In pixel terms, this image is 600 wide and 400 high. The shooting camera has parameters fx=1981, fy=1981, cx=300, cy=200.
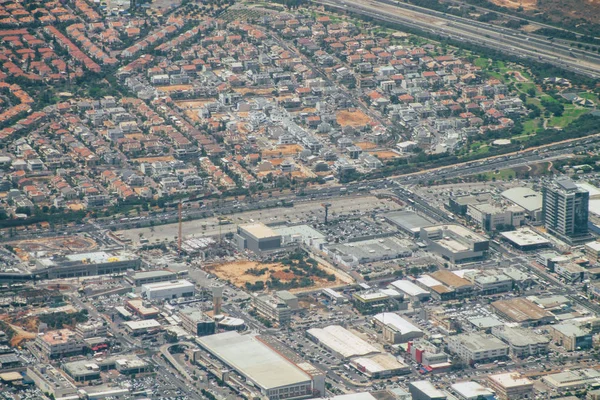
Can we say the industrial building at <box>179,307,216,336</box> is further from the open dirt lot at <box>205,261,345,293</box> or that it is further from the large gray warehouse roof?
the open dirt lot at <box>205,261,345,293</box>

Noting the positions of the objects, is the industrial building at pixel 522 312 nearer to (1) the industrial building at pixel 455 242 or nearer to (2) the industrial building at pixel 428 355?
(2) the industrial building at pixel 428 355

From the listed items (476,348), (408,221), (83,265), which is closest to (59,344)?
(83,265)

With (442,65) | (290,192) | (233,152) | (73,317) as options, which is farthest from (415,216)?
(442,65)

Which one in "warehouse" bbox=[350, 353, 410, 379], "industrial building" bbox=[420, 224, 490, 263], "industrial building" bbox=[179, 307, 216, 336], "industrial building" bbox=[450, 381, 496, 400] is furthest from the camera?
"industrial building" bbox=[420, 224, 490, 263]

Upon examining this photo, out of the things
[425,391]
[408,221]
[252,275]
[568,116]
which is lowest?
[568,116]

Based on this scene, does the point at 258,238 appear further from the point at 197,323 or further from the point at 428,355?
the point at 428,355

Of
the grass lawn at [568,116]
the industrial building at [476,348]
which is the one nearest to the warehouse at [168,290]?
the industrial building at [476,348]

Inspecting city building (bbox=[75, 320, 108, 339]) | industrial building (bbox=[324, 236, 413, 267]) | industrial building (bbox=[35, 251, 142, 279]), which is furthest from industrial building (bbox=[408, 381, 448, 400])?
industrial building (bbox=[35, 251, 142, 279])
